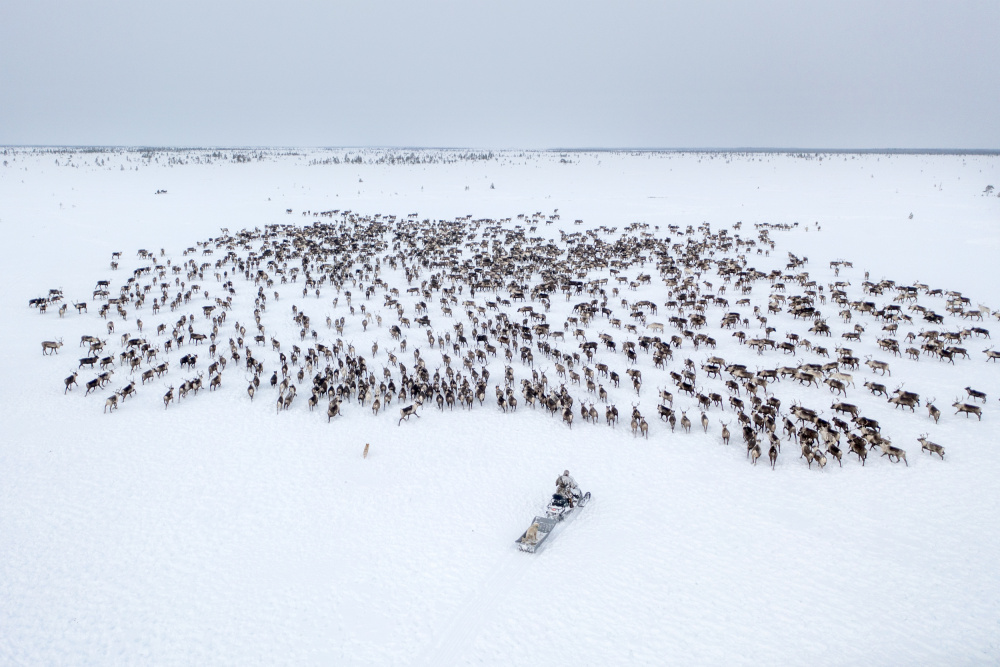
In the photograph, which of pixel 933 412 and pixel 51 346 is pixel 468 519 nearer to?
pixel 933 412

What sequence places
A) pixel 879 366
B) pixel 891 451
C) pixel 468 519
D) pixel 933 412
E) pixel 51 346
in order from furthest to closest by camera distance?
pixel 51 346 → pixel 879 366 → pixel 933 412 → pixel 891 451 → pixel 468 519

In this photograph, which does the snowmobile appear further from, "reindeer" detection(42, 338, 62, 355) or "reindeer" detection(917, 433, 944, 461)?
"reindeer" detection(42, 338, 62, 355)

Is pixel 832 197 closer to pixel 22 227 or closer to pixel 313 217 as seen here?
pixel 313 217

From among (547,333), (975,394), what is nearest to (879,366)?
(975,394)

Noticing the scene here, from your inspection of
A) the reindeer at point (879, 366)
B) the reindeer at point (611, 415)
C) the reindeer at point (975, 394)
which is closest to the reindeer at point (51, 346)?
the reindeer at point (611, 415)

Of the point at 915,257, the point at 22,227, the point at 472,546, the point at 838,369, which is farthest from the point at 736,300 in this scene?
the point at 22,227

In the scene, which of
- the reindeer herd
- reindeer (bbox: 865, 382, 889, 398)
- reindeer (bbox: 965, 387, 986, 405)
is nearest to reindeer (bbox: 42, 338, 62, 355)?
the reindeer herd
